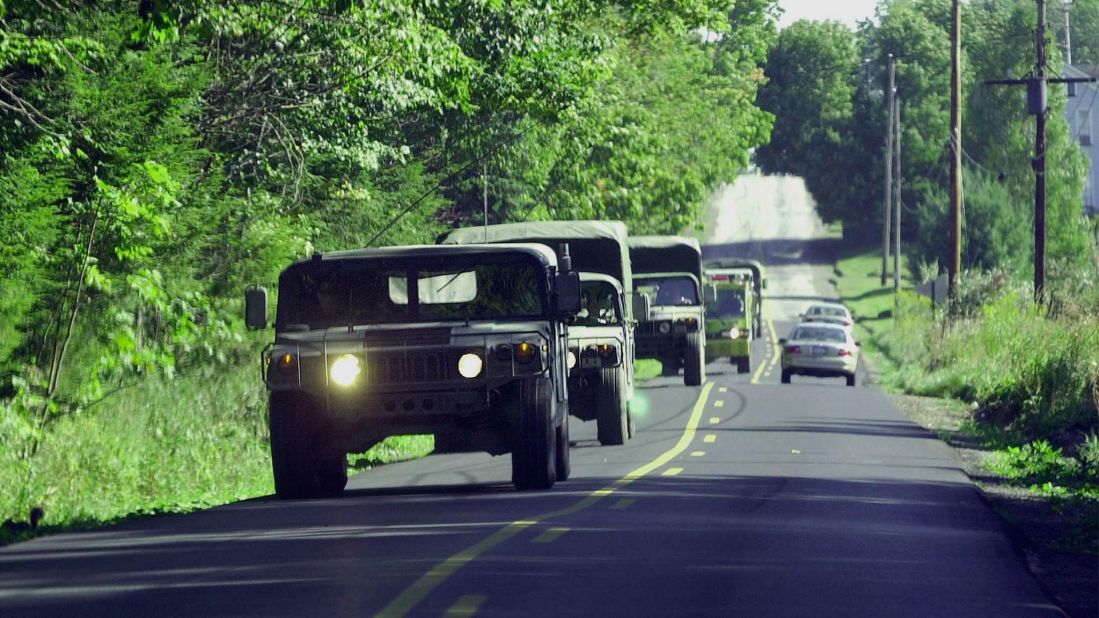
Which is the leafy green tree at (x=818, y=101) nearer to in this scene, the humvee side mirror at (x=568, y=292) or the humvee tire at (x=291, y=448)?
the humvee side mirror at (x=568, y=292)

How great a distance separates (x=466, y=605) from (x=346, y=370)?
20.1 ft

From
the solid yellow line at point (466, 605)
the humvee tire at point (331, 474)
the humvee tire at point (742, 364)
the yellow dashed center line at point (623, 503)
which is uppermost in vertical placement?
the solid yellow line at point (466, 605)

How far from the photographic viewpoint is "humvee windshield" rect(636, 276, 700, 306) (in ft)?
115

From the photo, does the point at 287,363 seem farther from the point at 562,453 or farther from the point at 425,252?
the point at 562,453

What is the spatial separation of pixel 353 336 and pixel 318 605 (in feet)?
20.1

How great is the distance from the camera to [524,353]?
15.5 metres

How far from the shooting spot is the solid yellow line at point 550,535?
40.6ft

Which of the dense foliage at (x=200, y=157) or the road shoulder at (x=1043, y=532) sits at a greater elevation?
the dense foliage at (x=200, y=157)

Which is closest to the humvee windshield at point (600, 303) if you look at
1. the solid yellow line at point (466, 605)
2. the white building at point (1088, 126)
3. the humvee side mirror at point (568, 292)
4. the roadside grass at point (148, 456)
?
the roadside grass at point (148, 456)

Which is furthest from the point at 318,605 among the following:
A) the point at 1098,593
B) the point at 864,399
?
the point at 864,399

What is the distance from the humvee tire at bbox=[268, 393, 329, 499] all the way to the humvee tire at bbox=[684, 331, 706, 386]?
62.1ft

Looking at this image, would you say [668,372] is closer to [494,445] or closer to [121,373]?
[121,373]

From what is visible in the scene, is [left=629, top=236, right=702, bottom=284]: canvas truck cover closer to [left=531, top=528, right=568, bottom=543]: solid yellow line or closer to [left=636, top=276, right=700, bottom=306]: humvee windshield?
[left=636, top=276, right=700, bottom=306]: humvee windshield

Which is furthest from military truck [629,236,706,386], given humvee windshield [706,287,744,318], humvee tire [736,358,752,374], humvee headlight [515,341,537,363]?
humvee headlight [515,341,537,363]
